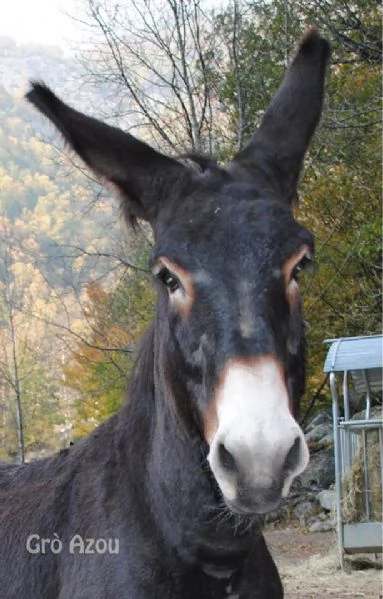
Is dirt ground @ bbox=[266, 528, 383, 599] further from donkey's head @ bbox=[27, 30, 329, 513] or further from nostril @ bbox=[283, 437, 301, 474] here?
nostril @ bbox=[283, 437, 301, 474]

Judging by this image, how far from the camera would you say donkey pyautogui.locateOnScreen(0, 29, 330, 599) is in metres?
2.29

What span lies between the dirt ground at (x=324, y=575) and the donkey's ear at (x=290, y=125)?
6.46m

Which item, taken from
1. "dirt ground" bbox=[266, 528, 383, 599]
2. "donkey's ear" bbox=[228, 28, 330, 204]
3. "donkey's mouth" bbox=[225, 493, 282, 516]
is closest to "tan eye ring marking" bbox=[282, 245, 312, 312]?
"donkey's ear" bbox=[228, 28, 330, 204]

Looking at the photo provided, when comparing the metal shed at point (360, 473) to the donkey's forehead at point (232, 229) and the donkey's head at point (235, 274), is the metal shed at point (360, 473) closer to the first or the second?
the donkey's head at point (235, 274)

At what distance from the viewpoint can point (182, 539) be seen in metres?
2.77

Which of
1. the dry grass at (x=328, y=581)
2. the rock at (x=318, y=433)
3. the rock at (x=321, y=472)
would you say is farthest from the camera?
the rock at (x=318, y=433)

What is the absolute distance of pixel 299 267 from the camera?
105 inches

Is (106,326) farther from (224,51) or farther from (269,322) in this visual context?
(269,322)

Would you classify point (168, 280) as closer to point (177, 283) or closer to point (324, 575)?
point (177, 283)

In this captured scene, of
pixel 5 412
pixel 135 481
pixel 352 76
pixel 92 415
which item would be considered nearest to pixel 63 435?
pixel 5 412

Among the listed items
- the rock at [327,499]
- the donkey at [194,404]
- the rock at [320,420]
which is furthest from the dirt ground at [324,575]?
the rock at [320,420]

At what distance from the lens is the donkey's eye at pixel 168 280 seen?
265cm

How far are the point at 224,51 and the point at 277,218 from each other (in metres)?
11.8

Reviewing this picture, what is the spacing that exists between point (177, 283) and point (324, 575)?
8.41 meters
